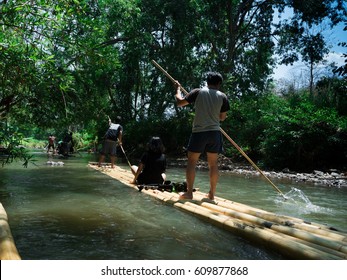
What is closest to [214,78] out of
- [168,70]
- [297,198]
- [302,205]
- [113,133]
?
[302,205]

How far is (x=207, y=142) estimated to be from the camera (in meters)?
4.54

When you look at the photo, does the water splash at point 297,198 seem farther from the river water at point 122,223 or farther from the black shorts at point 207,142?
the black shorts at point 207,142

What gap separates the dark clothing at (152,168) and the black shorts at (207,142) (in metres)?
1.20

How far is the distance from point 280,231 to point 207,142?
1815mm

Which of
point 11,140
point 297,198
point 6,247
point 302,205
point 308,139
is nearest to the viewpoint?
point 6,247

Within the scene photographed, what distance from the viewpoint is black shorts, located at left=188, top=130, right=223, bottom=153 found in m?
4.54

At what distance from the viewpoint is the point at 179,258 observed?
239 centimetres

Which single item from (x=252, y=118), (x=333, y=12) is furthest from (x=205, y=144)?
(x=333, y=12)

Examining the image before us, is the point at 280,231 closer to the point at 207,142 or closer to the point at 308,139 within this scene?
the point at 207,142

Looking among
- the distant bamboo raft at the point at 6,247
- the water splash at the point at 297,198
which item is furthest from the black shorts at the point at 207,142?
the distant bamboo raft at the point at 6,247

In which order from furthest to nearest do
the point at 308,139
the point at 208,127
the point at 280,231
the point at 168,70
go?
the point at 168,70
the point at 308,139
the point at 208,127
the point at 280,231

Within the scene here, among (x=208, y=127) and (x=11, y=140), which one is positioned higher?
(x=208, y=127)

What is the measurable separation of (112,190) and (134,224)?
2.51 meters
